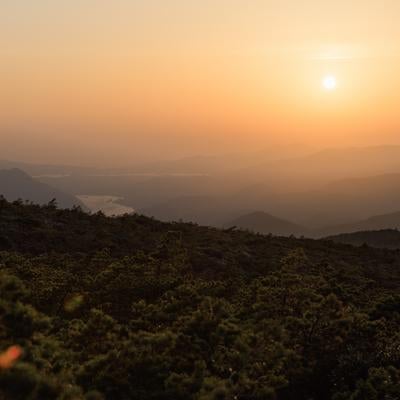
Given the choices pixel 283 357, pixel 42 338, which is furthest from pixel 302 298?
pixel 42 338

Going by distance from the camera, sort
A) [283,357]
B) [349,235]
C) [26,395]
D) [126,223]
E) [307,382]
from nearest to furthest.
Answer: [26,395] → [283,357] → [307,382] → [126,223] → [349,235]

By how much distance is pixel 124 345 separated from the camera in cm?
1301

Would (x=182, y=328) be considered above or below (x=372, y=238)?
above

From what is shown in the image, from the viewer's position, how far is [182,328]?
1465cm

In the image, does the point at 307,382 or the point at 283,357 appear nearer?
the point at 283,357

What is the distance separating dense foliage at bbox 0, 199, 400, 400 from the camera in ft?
38.2

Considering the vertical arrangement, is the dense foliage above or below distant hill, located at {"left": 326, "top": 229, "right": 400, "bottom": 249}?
above

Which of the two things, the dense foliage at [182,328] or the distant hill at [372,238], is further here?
the distant hill at [372,238]

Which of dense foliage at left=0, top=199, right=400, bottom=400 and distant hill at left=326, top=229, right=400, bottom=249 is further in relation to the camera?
distant hill at left=326, top=229, right=400, bottom=249

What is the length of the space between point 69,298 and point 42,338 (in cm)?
815

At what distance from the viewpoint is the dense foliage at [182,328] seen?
458 inches

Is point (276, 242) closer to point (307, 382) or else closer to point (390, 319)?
point (390, 319)

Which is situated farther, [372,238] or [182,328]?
[372,238]

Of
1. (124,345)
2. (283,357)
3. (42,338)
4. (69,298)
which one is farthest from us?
(69,298)
